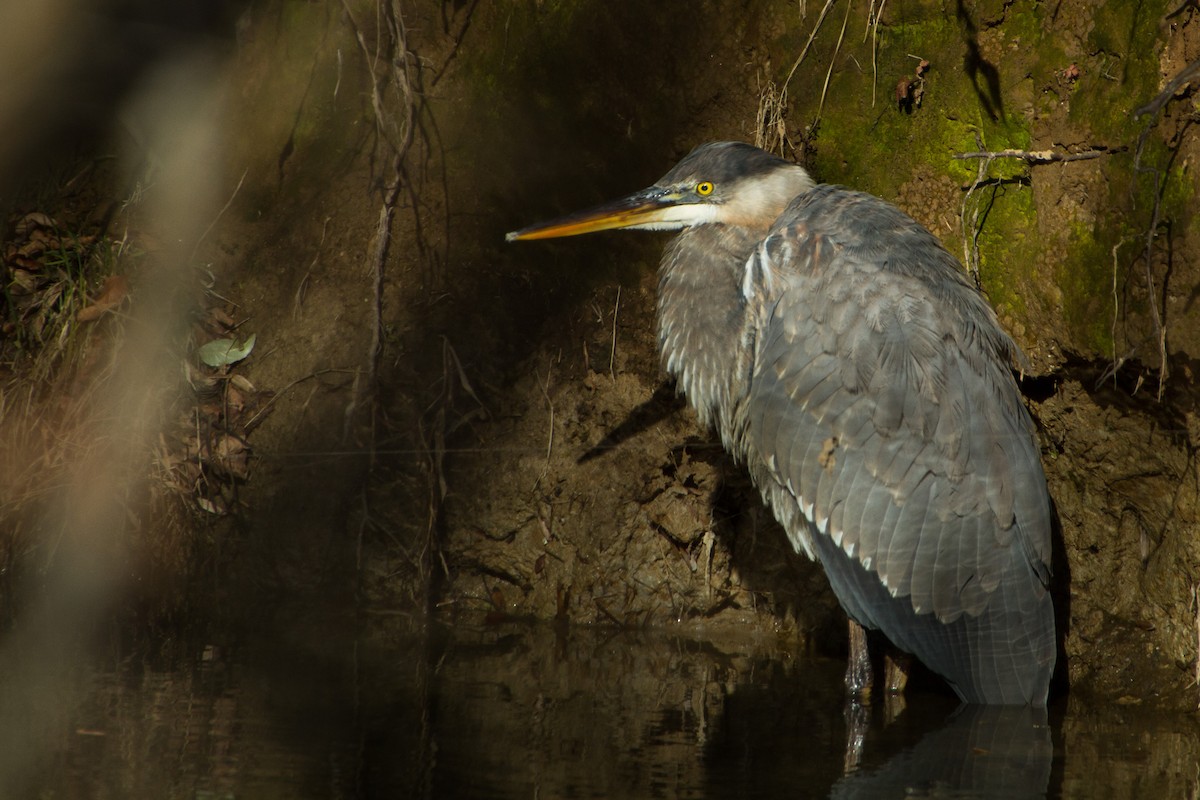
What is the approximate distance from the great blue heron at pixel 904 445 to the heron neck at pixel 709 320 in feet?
0.56

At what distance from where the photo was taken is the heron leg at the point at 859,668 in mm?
3596

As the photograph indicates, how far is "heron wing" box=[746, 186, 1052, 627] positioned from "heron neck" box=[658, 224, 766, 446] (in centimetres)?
25

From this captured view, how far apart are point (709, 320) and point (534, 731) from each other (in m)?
1.43

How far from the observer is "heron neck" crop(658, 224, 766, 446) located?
148 inches

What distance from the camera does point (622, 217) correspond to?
3.82m

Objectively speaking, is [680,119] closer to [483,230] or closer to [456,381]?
[483,230]

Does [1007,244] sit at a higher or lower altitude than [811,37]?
lower

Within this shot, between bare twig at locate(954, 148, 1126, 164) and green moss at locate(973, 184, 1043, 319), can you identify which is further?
green moss at locate(973, 184, 1043, 319)

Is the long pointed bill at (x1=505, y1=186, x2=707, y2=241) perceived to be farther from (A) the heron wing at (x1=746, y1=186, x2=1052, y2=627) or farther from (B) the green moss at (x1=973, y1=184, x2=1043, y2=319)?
(B) the green moss at (x1=973, y1=184, x2=1043, y2=319)

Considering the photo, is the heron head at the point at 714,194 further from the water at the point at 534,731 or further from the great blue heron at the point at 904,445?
the water at the point at 534,731

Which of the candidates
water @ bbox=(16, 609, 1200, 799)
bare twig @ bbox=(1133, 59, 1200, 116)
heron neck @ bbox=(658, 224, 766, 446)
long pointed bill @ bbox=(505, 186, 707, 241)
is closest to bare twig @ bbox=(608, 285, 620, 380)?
heron neck @ bbox=(658, 224, 766, 446)

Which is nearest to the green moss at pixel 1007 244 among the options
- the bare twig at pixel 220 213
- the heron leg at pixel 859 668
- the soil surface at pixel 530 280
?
the soil surface at pixel 530 280

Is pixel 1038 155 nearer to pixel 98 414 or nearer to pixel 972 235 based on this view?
pixel 972 235

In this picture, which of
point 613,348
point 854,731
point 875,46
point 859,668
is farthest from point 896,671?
point 875,46
